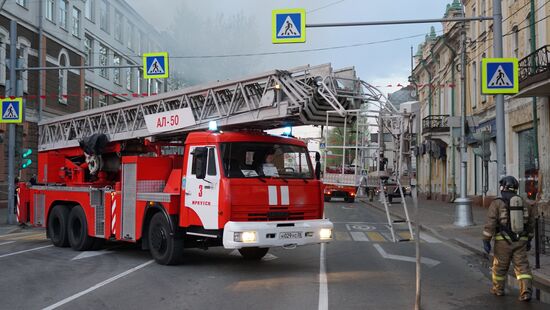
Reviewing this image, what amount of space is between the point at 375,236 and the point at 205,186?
7.64 metres

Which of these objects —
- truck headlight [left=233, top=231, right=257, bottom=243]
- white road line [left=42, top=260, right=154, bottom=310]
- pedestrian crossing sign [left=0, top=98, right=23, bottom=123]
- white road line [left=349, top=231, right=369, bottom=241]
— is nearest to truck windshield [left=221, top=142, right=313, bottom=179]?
truck headlight [left=233, top=231, right=257, bottom=243]

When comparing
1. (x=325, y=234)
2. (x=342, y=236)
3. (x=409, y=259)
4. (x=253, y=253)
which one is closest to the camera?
(x=325, y=234)

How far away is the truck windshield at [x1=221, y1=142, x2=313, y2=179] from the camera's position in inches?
360

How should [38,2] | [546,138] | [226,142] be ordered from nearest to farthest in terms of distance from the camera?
[226,142] < [546,138] < [38,2]

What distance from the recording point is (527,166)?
22.8 metres

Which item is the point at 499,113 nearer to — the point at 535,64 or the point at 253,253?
the point at 253,253

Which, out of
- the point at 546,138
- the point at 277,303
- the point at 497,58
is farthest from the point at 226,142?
the point at 546,138

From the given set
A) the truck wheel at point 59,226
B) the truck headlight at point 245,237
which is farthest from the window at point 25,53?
the truck headlight at point 245,237

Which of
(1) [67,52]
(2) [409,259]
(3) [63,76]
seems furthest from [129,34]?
(2) [409,259]

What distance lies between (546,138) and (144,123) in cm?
1533

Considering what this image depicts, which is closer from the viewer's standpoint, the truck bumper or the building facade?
the truck bumper

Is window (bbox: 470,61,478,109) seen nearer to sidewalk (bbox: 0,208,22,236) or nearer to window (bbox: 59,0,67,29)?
window (bbox: 59,0,67,29)

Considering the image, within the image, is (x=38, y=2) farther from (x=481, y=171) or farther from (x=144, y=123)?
(x=481, y=171)

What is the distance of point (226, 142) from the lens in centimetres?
927
